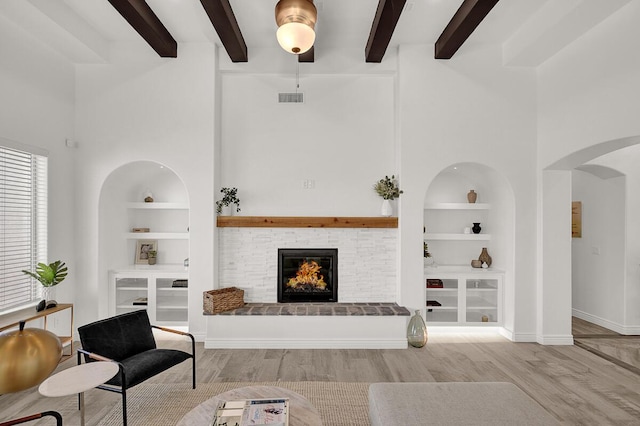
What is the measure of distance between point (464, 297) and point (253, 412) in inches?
140

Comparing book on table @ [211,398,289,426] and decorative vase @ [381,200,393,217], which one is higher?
decorative vase @ [381,200,393,217]

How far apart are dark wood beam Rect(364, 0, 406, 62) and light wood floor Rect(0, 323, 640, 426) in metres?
3.60

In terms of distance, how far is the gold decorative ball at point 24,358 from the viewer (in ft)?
6.53

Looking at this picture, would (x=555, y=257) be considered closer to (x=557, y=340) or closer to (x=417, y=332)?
(x=557, y=340)

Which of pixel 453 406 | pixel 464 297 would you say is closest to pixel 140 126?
pixel 453 406

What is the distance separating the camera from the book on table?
199 cm

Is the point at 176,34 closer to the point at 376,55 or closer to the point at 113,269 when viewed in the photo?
the point at 376,55

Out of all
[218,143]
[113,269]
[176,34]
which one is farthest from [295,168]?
[113,269]

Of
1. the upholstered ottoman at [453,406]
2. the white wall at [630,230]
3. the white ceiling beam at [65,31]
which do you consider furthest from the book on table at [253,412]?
the white wall at [630,230]

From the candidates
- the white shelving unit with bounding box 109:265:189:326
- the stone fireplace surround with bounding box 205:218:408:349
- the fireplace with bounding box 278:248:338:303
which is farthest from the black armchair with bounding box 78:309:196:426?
the fireplace with bounding box 278:248:338:303

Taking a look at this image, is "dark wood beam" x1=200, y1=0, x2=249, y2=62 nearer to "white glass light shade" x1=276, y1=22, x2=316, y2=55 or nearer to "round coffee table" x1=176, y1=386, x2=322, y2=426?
"white glass light shade" x1=276, y1=22, x2=316, y2=55

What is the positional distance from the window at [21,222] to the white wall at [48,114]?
105mm

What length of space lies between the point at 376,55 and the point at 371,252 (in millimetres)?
2511

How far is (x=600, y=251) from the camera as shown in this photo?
519cm
